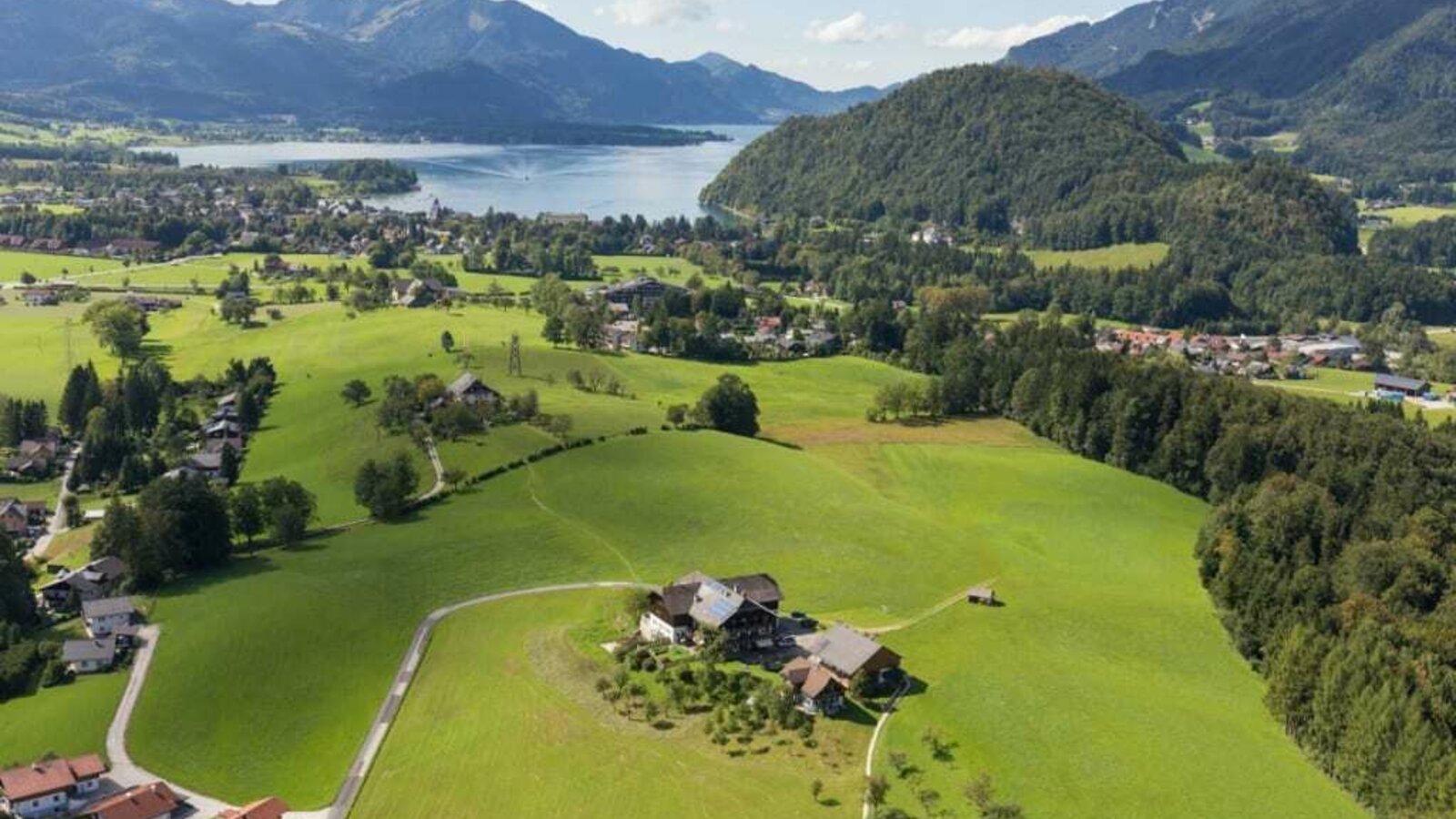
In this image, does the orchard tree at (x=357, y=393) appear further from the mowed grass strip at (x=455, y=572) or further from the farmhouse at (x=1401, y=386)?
the farmhouse at (x=1401, y=386)

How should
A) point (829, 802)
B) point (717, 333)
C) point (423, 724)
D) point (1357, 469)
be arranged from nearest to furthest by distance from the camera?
point (829, 802) < point (423, 724) < point (1357, 469) < point (717, 333)

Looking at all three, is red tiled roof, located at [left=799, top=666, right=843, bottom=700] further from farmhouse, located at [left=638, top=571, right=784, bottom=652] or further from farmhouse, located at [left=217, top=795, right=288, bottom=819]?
farmhouse, located at [left=217, top=795, right=288, bottom=819]

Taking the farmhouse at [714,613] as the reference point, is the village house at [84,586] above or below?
below

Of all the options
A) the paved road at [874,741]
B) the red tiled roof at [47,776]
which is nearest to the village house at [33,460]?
the red tiled roof at [47,776]

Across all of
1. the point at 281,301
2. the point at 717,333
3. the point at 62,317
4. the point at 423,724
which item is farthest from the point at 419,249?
the point at 423,724

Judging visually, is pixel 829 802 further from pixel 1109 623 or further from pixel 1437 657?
pixel 1437 657

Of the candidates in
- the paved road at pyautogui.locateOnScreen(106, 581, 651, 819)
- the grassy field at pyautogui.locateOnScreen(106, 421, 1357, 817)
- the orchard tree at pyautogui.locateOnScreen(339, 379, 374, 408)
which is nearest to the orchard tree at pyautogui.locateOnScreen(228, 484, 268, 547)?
the grassy field at pyautogui.locateOnScreen(106, 421, 1357, 817)

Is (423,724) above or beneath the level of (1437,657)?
beneath
